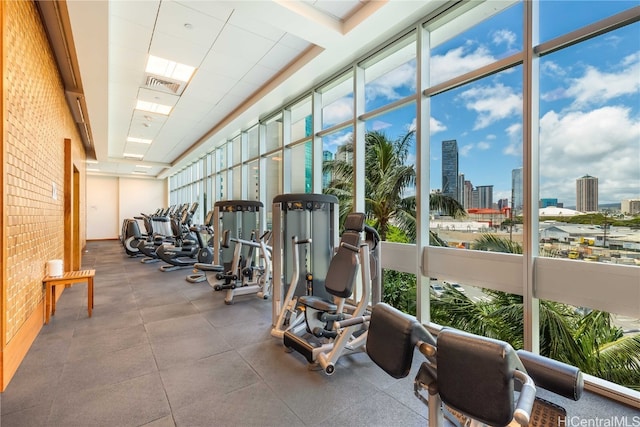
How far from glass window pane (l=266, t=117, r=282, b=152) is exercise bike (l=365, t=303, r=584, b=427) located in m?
→ 5.73

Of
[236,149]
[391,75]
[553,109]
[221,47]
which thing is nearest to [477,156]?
[553,109]

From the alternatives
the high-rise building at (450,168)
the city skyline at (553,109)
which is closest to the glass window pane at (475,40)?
the city skyline at (553,109)

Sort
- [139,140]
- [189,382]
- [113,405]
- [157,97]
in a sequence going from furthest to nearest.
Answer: [139,140]
[157,97]
[189,382]
[113,405]

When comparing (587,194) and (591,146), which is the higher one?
(591,146)

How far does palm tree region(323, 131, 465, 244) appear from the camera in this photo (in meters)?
4.31

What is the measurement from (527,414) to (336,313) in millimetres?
2206

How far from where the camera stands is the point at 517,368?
38.6 inches

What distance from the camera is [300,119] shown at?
6.28m

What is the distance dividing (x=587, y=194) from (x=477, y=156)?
3.51 feet

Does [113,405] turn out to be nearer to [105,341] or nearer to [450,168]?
[105,341]

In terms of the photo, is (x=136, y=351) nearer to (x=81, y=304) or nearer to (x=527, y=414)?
(x=81, y=304)

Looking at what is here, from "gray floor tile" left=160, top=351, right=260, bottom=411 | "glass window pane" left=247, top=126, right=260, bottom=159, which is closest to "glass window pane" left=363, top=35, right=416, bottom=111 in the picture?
"gray floor tile" left=160, top=351, right=260, bottom=411

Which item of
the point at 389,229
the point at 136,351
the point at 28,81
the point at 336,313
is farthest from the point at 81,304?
the point at 389,229

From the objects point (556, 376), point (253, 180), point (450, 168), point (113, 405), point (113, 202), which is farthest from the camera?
point (113, 202)
